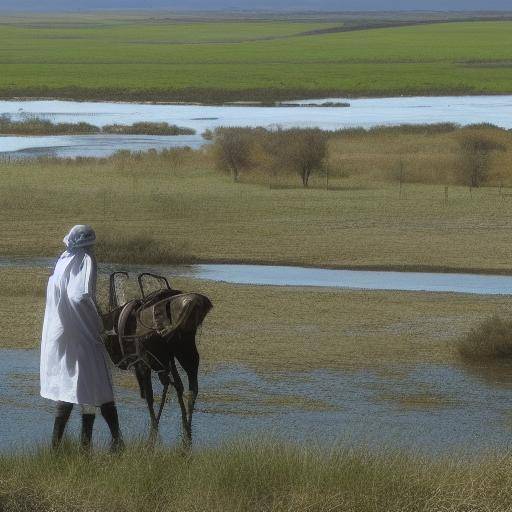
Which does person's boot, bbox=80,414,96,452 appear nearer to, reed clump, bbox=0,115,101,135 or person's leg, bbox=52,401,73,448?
person's leg, bbox=52,401,73,448

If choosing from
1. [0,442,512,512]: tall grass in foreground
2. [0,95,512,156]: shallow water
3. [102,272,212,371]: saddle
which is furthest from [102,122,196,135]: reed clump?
[0,442,512,512]: tall grass in foreground

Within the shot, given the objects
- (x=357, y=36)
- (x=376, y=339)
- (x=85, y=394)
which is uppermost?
(x=357, y=36)

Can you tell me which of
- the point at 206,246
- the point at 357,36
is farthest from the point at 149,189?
the point at 357,36

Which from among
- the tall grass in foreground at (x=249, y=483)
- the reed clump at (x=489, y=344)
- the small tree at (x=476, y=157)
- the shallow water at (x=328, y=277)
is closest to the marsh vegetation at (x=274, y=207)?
the small tree at (x=476, y=157)

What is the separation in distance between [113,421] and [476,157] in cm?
3240

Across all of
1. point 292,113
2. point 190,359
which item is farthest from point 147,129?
point 190,359

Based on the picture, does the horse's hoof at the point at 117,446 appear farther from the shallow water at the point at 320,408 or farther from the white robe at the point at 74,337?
the shallow water at the point at 320,408

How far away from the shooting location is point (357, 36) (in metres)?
161

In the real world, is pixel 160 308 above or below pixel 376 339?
above

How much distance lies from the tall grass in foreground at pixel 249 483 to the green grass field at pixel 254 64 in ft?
242

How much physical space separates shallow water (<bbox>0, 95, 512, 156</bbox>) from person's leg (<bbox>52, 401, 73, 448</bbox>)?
148 feet

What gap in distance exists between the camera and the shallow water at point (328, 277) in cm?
2206

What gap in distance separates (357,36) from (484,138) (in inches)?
4606

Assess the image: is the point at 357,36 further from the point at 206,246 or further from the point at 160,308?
the point at 160,308
